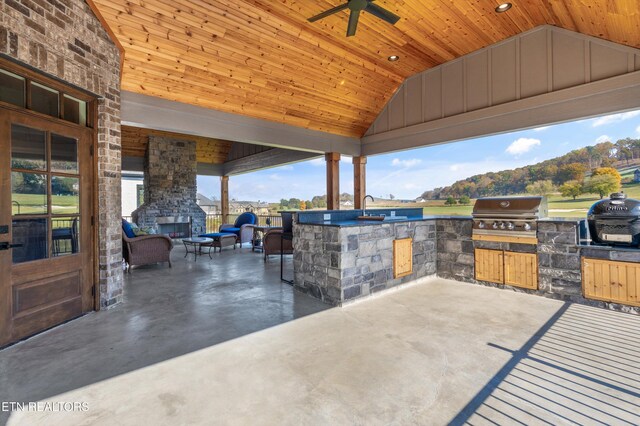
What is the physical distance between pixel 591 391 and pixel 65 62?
507 centimetres

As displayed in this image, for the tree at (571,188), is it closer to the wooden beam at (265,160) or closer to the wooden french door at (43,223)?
the wooden beam at (265,160)

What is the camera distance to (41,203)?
2.94 m

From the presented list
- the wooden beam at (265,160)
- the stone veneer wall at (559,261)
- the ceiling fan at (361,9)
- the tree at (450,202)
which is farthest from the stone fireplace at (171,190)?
the stone veneer wall at (559,261)

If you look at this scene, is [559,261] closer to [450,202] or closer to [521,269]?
[521,269]

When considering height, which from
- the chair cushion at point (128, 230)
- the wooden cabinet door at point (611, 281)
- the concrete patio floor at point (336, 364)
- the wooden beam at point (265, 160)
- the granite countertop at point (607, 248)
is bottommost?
the concrete patio floor at point (336, 364)

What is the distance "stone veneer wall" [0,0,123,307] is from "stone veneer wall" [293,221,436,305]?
226 cm

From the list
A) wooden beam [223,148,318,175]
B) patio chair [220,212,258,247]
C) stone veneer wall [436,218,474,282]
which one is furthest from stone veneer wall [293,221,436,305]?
wooden beam [223,148,318,175]

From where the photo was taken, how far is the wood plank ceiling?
3.89 m

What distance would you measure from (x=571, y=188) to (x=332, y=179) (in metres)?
4.62

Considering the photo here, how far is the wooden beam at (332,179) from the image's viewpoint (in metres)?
7.50

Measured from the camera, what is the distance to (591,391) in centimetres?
190

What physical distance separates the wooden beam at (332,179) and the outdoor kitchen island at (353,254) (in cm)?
270

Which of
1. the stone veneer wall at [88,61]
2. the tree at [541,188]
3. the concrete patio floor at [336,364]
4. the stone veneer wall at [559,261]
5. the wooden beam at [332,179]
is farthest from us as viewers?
the wooden beam at [332,179]

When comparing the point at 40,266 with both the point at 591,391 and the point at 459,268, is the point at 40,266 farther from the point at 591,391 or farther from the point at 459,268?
the point at 459,268
